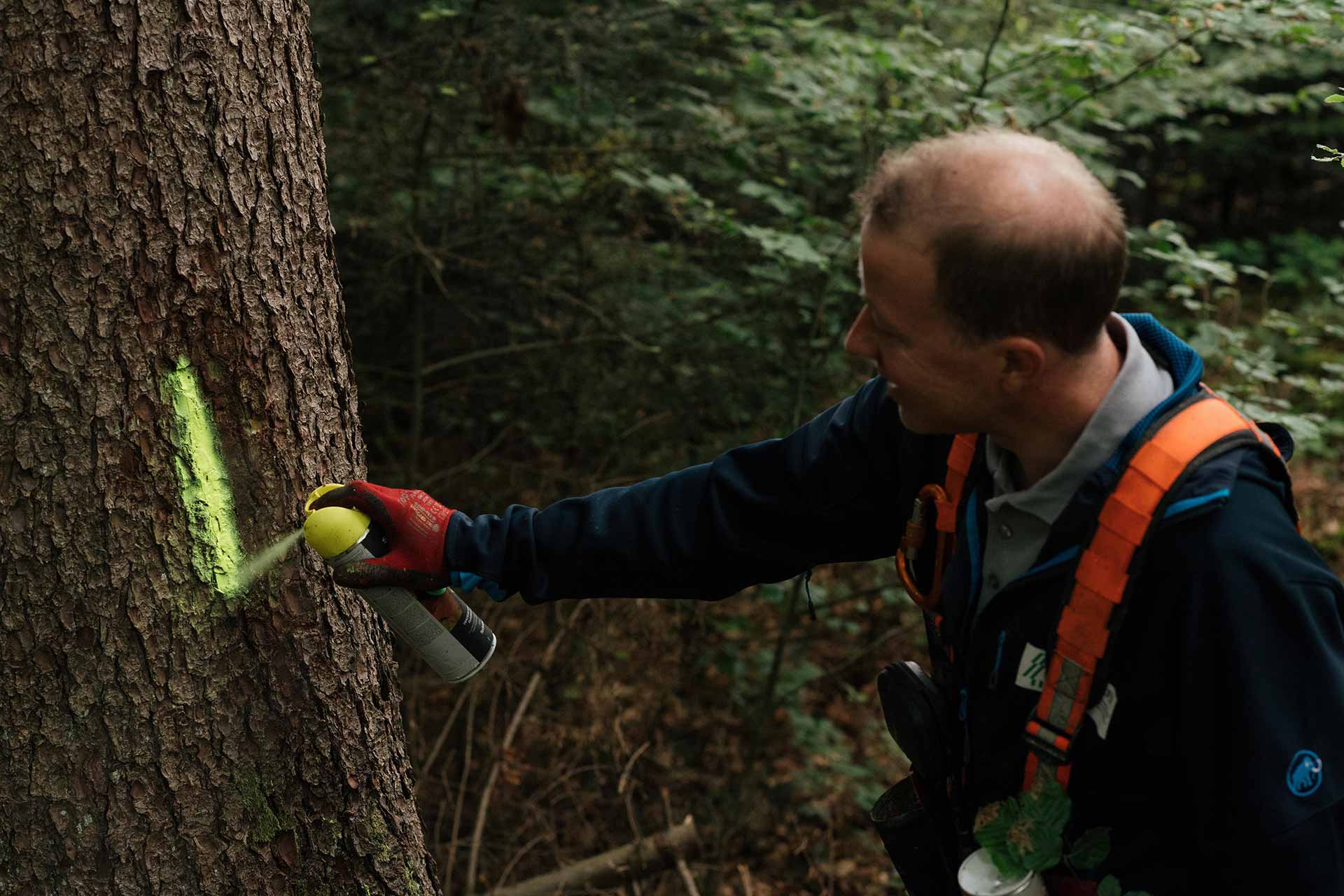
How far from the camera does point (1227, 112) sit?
10.1m

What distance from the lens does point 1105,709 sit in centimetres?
163

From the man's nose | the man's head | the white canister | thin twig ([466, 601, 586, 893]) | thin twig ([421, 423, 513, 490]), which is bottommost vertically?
thin twig ([466, 601, 586, 893])

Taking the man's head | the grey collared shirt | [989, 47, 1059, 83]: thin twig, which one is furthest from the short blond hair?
[989, 47, 1059, 83]: thin twig

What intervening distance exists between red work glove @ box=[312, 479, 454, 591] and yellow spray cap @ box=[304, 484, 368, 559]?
51 millimetres

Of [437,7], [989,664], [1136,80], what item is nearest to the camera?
[989,664]

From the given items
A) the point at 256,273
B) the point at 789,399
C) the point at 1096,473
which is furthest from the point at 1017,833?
the point at 789,399

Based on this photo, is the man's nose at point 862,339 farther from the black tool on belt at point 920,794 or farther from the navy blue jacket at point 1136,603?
the black tool on belt at point 920,794

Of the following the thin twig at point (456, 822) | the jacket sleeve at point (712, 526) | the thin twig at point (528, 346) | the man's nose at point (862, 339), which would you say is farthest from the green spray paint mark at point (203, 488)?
the thin twig at point (528, 346)

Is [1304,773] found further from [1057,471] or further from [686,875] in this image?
[686,875]

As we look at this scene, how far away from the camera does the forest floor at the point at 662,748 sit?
14.0 ft

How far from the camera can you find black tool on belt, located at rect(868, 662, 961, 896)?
6.53 feet

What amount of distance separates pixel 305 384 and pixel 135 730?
73 centimetres

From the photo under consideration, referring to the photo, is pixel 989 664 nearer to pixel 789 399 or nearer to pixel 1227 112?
pixel 789 399

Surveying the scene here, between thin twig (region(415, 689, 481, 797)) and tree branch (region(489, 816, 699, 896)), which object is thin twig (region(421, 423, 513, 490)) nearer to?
thin twig (region(415, 689, 481, 797))
